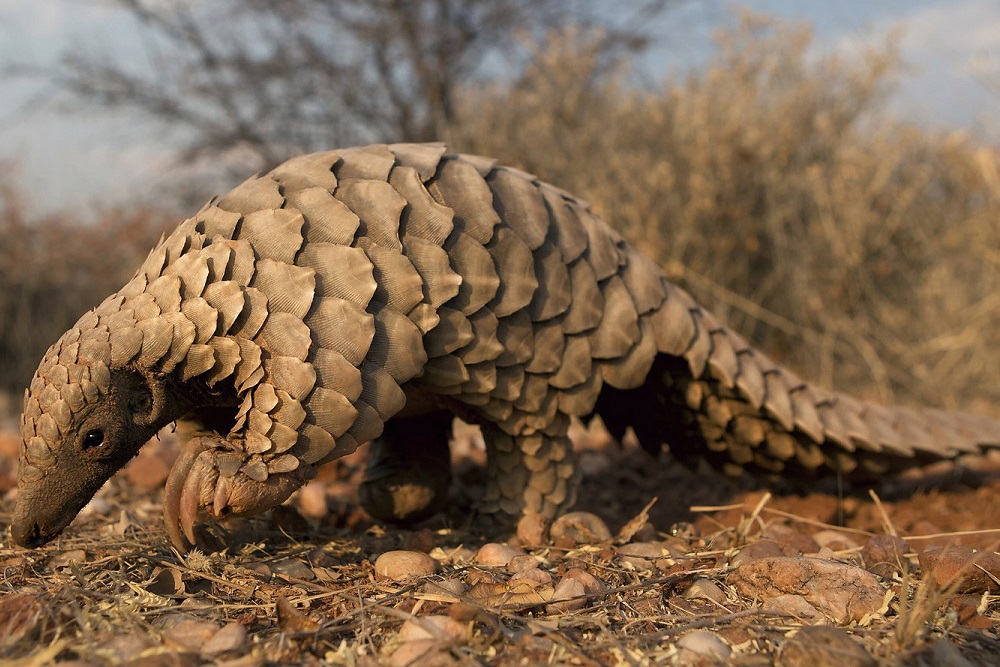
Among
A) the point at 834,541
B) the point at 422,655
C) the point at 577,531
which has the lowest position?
the point at 834,541

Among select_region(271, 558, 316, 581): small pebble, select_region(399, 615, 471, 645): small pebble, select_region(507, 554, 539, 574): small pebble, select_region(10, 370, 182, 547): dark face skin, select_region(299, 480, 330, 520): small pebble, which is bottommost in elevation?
select_region(507, 554, 539, 574): small pebble

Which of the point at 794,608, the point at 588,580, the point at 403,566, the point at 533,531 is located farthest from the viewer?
the point at 533,531

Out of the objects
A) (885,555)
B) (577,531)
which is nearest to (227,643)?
(577,531)

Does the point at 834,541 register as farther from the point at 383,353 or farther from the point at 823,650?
the point at 383,353

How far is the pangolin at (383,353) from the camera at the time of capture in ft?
6.89

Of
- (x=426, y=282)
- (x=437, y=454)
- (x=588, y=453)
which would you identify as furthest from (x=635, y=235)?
(x=426, y=282)

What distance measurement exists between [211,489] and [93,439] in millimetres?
368

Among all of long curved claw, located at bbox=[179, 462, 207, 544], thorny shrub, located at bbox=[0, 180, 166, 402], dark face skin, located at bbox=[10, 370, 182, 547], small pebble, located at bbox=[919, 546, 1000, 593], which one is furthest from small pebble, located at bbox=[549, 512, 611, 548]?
thorny shrub, located at bbox=[0, 180, 166, 402]

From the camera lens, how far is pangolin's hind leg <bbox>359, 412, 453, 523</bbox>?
2.84m

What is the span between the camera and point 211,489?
2.05 metres

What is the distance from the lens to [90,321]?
2.18 meters

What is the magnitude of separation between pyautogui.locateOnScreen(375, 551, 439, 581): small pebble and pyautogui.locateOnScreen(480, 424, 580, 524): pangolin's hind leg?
61 cm

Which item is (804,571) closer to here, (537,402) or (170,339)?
(537,402)

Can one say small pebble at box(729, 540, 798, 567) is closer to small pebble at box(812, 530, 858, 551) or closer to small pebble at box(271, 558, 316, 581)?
small pebble at box(812, 530, 858, 551)
